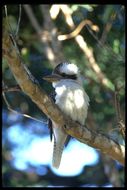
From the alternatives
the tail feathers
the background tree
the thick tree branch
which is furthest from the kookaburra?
the background tree

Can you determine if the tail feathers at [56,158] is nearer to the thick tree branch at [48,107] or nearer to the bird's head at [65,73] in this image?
the thick tree branch at [48,107]

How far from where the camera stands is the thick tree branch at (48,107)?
371 cm

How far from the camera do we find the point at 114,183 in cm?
668

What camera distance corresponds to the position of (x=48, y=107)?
4156mm

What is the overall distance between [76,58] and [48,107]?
291 cm

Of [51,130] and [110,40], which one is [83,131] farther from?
[110,40]


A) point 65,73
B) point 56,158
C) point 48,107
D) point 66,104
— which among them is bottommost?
point 56,158

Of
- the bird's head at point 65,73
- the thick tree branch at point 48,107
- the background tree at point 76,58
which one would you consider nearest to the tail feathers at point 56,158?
the thick tree branch at point 48,107

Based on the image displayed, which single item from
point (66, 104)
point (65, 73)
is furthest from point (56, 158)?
point (65, 73)

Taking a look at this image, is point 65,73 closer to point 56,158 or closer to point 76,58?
point 56,158

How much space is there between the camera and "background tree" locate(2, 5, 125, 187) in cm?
621

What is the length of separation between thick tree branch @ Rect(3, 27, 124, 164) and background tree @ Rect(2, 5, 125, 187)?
0.97m

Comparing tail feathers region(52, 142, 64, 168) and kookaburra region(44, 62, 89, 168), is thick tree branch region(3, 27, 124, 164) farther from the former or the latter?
tail feathers region(52, 142, 64, 168)

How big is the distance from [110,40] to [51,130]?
1.42m
